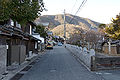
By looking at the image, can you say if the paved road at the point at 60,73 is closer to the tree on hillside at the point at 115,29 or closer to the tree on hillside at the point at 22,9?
the tree on hillside at the point at 22,9

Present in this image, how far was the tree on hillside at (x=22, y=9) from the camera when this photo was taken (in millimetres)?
9442

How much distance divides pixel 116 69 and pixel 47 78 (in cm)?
583

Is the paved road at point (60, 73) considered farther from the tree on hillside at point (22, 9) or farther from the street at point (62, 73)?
the tree on hillside at point (22, 9)

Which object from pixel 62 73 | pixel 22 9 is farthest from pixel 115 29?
pixel 22 9

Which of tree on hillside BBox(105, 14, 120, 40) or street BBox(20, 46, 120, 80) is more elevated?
tree on hillside BBox(105, 14, 120, 40)

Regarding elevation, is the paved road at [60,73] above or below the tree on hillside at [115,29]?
below

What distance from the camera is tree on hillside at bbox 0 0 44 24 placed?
31.0 ft

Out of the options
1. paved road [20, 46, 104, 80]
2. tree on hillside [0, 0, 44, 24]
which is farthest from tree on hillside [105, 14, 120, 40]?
tree on hillside [0, 0, 44, 24]

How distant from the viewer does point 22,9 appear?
10.0 meters

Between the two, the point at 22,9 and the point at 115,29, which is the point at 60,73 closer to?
the point at 22,9


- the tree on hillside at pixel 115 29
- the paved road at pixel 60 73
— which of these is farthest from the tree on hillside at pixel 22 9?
the tree on hillside at pixel 115 29

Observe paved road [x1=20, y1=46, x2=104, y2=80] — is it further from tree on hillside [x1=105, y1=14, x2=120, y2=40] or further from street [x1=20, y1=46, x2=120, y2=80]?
tree on hillside [x1=105, y1=14, x2=120, y2=40]

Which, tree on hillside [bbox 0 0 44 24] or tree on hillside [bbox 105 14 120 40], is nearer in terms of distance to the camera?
tree on hillside [bbox 0 0 44 24]

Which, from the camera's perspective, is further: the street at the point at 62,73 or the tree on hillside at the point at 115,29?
the tree on hillside at the point at 115,29
